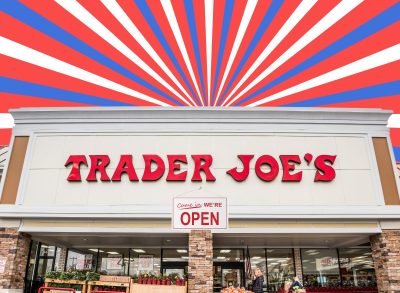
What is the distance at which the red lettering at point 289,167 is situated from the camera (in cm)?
1252

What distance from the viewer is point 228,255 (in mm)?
15461

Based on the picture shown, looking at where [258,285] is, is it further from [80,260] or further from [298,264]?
[80,260]

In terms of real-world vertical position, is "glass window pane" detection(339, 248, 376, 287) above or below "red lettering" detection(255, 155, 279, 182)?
below

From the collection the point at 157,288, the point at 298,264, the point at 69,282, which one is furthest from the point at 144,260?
the point at 298,264

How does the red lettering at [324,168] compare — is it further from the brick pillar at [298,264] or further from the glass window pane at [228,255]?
the glass window pane at [228,255]

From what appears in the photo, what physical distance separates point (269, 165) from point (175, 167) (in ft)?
11.2

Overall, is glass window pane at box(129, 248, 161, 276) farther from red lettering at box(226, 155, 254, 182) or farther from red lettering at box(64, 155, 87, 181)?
red lettering at box(226, 155, 254, 182)

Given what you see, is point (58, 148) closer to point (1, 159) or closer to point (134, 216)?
point (134, 216)

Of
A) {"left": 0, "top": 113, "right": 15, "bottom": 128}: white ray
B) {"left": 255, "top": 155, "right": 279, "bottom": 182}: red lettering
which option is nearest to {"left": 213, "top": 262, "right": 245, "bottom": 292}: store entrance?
{"left": 255, "top": 155, "right": 279, "bottom": 182}: red lettering

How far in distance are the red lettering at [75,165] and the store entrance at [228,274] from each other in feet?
23.6

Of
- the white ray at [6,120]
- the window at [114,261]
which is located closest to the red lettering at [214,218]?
the window at [114,261]

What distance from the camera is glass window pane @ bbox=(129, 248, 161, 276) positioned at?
15.3 metres

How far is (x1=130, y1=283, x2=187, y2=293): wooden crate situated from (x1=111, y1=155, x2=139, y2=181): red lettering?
3.59 m

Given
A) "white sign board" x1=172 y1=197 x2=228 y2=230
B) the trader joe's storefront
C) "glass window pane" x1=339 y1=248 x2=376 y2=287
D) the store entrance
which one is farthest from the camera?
the store entrance
